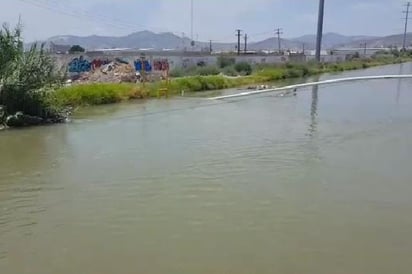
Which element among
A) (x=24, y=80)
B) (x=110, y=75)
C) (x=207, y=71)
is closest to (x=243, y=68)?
(x=207, y=71)

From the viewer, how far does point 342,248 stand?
23.3 ft

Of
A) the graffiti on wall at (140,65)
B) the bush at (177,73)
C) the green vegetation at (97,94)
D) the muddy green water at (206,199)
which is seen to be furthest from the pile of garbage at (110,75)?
the muddy green water at (206,199)

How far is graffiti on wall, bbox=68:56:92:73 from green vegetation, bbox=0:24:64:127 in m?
18.0

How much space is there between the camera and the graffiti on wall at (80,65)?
37.0m

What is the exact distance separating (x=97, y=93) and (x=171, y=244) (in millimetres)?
18632

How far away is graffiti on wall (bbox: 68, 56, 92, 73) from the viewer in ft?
121

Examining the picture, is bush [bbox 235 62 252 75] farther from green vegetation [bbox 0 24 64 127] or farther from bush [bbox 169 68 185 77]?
green vegetation [bbox 0 24 64 127]

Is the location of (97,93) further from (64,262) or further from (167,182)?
(64,262)

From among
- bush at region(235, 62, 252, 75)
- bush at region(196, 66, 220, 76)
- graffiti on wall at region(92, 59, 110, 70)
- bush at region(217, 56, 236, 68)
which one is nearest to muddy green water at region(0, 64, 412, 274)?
graffiti on wall at region(92, 59, 110, 70)

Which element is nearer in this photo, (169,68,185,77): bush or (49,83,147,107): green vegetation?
(49,83,147,107): green vegetation

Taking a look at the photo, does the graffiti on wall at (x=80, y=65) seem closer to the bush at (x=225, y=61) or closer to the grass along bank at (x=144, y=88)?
the grass along bank at (x=144, y=88)

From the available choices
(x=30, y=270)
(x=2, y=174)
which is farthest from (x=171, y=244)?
(x=2, y=174)

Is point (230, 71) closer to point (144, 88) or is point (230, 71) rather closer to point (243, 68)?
point (243, 68)

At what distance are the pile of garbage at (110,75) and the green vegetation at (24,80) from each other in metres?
12.9
